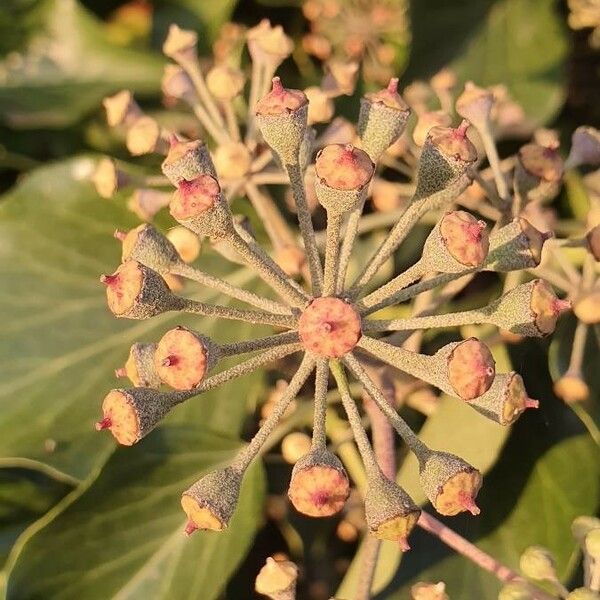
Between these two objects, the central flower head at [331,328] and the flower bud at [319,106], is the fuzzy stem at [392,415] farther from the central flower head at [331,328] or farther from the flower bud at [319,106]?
the flower bud at [319,106]

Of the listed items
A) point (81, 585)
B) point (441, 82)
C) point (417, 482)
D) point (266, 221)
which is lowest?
point (81, 585)

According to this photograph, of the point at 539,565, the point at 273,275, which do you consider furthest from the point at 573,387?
the point at 273,275

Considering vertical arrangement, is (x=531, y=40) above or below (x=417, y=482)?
above

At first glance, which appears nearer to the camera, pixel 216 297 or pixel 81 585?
pixel 81 585

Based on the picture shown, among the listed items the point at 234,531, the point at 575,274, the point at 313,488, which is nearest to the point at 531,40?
the point at 575,274

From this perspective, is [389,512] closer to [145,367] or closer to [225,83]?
[145,367]

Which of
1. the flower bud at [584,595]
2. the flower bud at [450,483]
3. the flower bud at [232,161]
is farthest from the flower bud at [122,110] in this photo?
the flower bud at [584,595]

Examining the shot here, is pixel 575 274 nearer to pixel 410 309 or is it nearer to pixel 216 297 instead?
pixel 410 309
